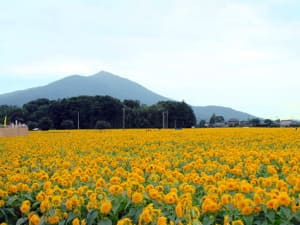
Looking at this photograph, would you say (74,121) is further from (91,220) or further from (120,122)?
(91,220)

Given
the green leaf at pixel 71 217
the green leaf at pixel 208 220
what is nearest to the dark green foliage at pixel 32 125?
the green leaf at pixel 71 217

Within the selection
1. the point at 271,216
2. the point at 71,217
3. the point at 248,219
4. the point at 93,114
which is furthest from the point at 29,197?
the point at 93,114

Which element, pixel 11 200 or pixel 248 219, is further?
pixel 11 200

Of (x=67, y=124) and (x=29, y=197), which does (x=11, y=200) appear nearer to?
(x=29, y=197)

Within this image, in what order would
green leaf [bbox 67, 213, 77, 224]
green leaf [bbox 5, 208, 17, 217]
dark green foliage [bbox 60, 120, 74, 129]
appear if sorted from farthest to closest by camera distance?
1. dark green foliage [bbox 60, 120, 74, 129]
2. green leaf [bbox 5, 208, 17, 217]
3. green leaf [bbox 67, 213, 77, 224]

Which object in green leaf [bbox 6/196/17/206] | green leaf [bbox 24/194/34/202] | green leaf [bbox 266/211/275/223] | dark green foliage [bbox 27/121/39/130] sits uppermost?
dark green foliage [bbox 27/121/39/130]

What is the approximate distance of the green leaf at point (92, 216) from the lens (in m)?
3.68

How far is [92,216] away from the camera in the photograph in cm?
371

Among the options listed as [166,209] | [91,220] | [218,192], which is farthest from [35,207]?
[218,192]

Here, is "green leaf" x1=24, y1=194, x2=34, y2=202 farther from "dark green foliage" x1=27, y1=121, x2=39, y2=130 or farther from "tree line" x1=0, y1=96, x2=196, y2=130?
"dark green foliage" x1=27, y1=121, x2=39, y2=130

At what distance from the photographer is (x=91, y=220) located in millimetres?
3684

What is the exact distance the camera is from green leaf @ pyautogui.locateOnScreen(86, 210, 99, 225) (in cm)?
368

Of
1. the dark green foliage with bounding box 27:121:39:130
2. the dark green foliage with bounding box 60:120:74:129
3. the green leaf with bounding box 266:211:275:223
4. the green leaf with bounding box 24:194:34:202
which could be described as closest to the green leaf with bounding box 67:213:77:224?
the green leaf with bounding box 24:194:34:202

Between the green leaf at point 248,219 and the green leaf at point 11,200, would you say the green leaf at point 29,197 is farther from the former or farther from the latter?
the green leaf at point 248,219
